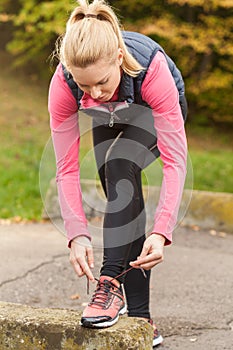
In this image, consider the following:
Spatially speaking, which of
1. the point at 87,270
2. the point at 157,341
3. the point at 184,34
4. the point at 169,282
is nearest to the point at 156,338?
the point at 157,341

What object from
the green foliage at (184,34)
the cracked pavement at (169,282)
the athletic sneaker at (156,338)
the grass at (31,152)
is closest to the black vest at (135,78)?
the athletic sneaker at (156,338)

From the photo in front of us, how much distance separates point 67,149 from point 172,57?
8.41 meters

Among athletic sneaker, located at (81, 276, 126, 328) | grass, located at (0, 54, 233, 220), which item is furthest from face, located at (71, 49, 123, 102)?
grass, located at (0, 54, 233, 220)

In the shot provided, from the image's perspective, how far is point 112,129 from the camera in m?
2.83

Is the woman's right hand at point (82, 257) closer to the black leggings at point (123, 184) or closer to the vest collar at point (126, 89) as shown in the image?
the black leggings at point (123, 184)

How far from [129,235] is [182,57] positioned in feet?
27.2

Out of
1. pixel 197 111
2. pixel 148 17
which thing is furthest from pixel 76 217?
pixel 197 111

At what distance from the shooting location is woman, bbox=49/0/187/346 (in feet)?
7.97

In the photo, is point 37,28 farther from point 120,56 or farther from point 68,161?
point 120,56

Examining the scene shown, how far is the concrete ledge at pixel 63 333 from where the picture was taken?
2.49m

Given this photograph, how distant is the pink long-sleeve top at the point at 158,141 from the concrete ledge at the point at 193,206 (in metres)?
2.85

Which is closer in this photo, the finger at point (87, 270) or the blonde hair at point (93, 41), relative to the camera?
the blonde hair at point (93, 41)

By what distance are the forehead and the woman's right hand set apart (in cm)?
62

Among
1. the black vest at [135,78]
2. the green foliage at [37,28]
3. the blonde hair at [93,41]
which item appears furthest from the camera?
the green foliage at [37,28]
